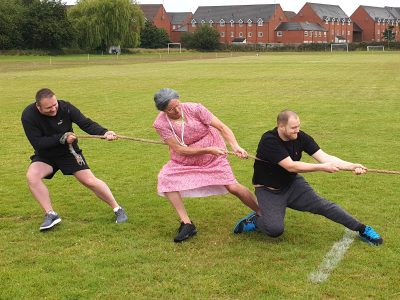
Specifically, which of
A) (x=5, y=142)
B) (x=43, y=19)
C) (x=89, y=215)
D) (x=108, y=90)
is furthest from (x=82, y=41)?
(x=89, y=215)

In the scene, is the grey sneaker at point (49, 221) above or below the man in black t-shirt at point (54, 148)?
below

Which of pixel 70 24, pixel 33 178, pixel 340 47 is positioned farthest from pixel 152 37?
pixel 33 178

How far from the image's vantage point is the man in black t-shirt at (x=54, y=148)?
20.8 feet

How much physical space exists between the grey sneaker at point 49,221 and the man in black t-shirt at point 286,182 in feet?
7.70

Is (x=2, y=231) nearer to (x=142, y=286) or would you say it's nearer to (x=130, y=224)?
(x=130, y=224)

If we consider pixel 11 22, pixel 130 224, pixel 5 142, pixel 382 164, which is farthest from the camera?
pixel 11 22

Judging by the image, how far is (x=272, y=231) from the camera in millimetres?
5816

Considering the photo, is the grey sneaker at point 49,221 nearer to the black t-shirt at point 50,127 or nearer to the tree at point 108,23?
the black t-shirt at point 50,127

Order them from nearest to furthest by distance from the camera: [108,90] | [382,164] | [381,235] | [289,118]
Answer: [289,118] → [381,235] → [382,164] → [108,90]

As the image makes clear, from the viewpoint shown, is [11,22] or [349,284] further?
[11,22]

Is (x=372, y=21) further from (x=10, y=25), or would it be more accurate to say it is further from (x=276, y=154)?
(x=276, y=154)

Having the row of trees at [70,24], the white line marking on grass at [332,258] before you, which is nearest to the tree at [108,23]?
the row of trees at [70,24]

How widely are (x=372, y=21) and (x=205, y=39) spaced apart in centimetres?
5556

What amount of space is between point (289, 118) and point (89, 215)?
2.98 m
